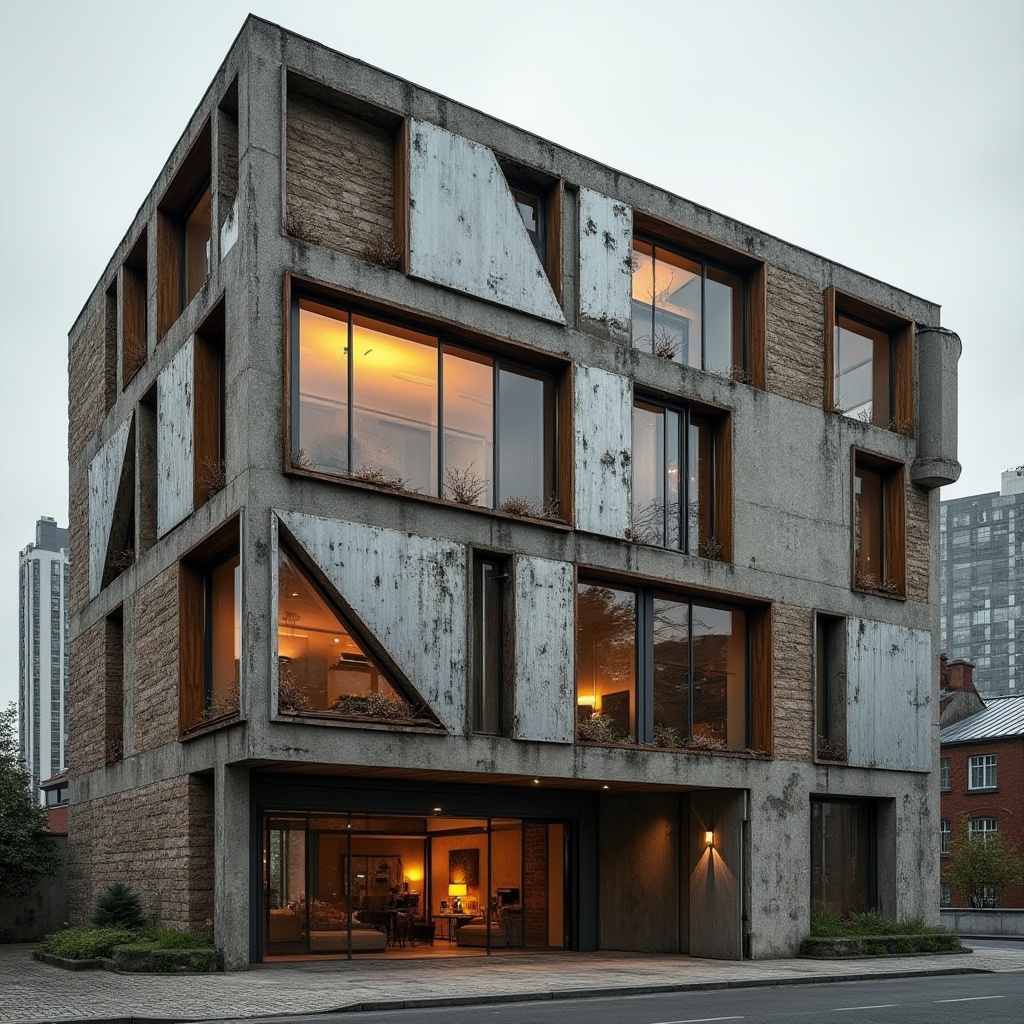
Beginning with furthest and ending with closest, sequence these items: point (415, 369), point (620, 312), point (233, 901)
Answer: point (620, 312) → point (415, 369) → point (233, 901)

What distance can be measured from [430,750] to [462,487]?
4588mm

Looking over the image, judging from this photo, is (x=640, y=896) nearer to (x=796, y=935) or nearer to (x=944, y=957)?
(x=796, y=935)

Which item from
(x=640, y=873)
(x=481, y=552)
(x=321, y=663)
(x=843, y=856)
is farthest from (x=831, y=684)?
(x=321, y=663)

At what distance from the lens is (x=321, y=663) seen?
20797mm

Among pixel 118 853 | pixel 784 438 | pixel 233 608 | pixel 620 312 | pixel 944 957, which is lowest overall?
pixel 944 957

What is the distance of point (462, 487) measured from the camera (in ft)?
75.9

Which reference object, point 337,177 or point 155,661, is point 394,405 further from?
point 155,661

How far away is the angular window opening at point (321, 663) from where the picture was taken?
20.5 meters

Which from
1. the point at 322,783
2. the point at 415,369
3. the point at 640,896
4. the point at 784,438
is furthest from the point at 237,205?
the point at 640,896

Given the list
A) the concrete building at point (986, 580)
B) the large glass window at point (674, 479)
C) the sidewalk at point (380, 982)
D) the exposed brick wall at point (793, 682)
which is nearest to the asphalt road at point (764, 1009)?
the sidewalk at point (380, 982)

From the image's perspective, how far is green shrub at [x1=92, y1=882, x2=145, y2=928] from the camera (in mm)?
23203

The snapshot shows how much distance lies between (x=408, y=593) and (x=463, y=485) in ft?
8.14

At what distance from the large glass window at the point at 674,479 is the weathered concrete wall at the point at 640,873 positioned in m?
5.38

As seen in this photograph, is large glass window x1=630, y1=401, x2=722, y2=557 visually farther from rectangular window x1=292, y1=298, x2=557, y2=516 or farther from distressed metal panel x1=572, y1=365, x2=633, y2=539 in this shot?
rectangular window x1=292, y1=298, x2=557, y2=516
